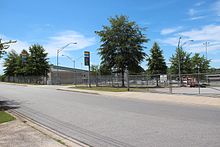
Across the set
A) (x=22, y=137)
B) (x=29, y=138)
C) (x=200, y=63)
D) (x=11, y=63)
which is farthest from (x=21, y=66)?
(x=29, y=138)

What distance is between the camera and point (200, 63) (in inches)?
2611

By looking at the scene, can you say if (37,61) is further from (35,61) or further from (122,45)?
(122,45)

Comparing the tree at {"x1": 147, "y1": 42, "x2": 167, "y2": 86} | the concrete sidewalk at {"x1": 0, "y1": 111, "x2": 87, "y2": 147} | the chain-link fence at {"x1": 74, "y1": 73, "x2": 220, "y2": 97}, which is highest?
the tree at {"x1": 147, "y1": 42, "x2": 167, "y2": 86}

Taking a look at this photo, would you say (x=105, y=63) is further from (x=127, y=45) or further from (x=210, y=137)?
(x=210, y=137)

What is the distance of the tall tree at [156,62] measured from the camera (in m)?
52.8

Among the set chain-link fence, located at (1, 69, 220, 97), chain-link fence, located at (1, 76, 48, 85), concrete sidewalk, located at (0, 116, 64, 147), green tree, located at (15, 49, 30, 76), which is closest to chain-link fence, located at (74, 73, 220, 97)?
chain-link fence, located at (1, 69, 220, 97)

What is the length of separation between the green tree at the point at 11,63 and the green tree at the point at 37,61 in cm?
1302

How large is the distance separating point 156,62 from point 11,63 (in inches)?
1858

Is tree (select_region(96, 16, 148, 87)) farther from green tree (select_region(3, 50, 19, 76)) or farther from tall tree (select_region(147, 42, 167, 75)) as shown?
green tree (select_region(3, 50, 19, 76))

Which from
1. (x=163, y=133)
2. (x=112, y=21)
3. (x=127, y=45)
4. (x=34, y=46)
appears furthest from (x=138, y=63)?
(x=163, y=133)

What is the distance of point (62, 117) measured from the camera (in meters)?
11.7

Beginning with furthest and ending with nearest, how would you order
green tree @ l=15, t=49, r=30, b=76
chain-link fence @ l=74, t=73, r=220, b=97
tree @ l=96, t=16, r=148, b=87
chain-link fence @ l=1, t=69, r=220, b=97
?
green tree @ l=15, t=49, r=30, b=76
tree @ l=96, t=16, r=148, b=87
chain-link fence @ l=74, t=73, r=220, b=97
chain-link fence @ l=1, t=69, r=220, b=97

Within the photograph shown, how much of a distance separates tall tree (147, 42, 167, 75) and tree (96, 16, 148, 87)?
8808 millimetres

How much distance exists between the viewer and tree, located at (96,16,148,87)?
43094 millimetres
